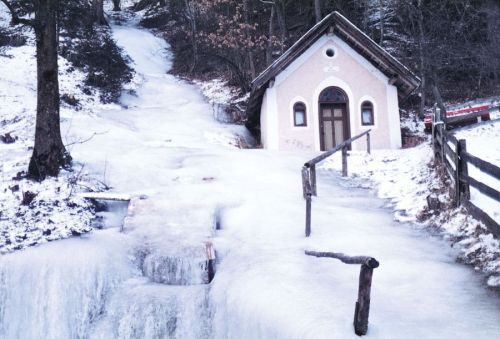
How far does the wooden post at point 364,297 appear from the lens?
3.81 m

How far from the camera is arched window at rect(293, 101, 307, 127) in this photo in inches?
717

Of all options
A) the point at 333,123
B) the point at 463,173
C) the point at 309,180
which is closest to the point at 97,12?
the point at 333,123

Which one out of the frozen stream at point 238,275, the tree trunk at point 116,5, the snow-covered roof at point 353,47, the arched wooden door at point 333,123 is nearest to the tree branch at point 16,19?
the frozen stream at point 238,275

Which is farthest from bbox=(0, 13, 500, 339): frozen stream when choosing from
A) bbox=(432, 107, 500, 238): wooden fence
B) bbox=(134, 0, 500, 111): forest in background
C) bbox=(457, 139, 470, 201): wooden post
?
bbox=(134, 0, 500, 111): forest in background

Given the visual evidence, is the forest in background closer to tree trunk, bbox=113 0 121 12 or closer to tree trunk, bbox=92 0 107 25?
tree trunk, bbox=92 0 107 25

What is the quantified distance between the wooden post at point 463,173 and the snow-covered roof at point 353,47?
993 centimetres

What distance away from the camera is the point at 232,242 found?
7.53m

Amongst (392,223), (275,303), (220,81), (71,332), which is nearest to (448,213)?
(392,223)

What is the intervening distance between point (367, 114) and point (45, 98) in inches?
501

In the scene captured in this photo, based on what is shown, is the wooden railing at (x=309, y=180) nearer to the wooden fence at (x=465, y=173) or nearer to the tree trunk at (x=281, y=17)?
the wooden fence at (x=465, y=173)

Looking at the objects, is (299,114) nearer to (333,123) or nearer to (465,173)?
(333,123)

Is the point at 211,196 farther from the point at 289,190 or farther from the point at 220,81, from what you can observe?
the point at 220,81

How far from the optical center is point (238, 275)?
6211mm

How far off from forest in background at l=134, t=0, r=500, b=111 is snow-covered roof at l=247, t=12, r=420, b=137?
24.1 ft
